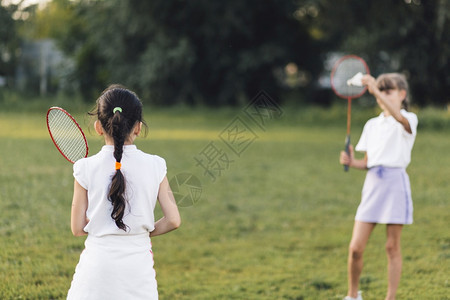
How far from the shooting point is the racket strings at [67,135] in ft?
10.9

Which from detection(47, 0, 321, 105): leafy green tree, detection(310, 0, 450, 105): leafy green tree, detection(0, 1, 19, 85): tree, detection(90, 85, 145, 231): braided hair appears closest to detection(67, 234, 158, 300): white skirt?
detection(90, 85, 145, 231): braided hair

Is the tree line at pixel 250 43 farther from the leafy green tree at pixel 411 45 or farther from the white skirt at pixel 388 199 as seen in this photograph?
the white skirt at pixel 388 199

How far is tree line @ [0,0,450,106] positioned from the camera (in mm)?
25453

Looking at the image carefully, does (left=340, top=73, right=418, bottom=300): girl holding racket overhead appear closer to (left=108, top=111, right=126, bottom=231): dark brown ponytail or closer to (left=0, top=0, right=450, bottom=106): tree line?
(left=108, top=111, right=126, bottom=231): dark brown ponytail

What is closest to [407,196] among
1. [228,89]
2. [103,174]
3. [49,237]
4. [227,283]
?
[227,283]

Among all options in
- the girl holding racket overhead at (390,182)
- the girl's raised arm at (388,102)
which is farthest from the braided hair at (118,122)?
the girl holding racket overhead at (390,182)

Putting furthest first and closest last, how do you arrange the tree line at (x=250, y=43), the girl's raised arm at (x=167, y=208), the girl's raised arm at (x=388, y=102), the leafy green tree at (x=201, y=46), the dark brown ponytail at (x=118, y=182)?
the leafy green tree at (x=201, y=46) → the tree line at (x=250, y=43) → the girl's raised arm at (x=388, y=102) → the girl's raised arm at (x=167, y=208) → the dark brown ponytail at (x=118, y=182)

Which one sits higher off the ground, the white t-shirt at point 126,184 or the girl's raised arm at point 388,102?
the girl's raised arm at point 388,102

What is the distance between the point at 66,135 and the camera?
135 inches

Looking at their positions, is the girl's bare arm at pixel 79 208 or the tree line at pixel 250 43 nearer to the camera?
the girl's bare arm at pixel 79 208

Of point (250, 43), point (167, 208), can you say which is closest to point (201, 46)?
point (250, 43)

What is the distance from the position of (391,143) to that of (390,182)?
12.3 inches

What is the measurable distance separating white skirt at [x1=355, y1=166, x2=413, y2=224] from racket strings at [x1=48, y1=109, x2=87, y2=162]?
257cm

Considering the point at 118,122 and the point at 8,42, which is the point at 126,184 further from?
the point at 8,42
